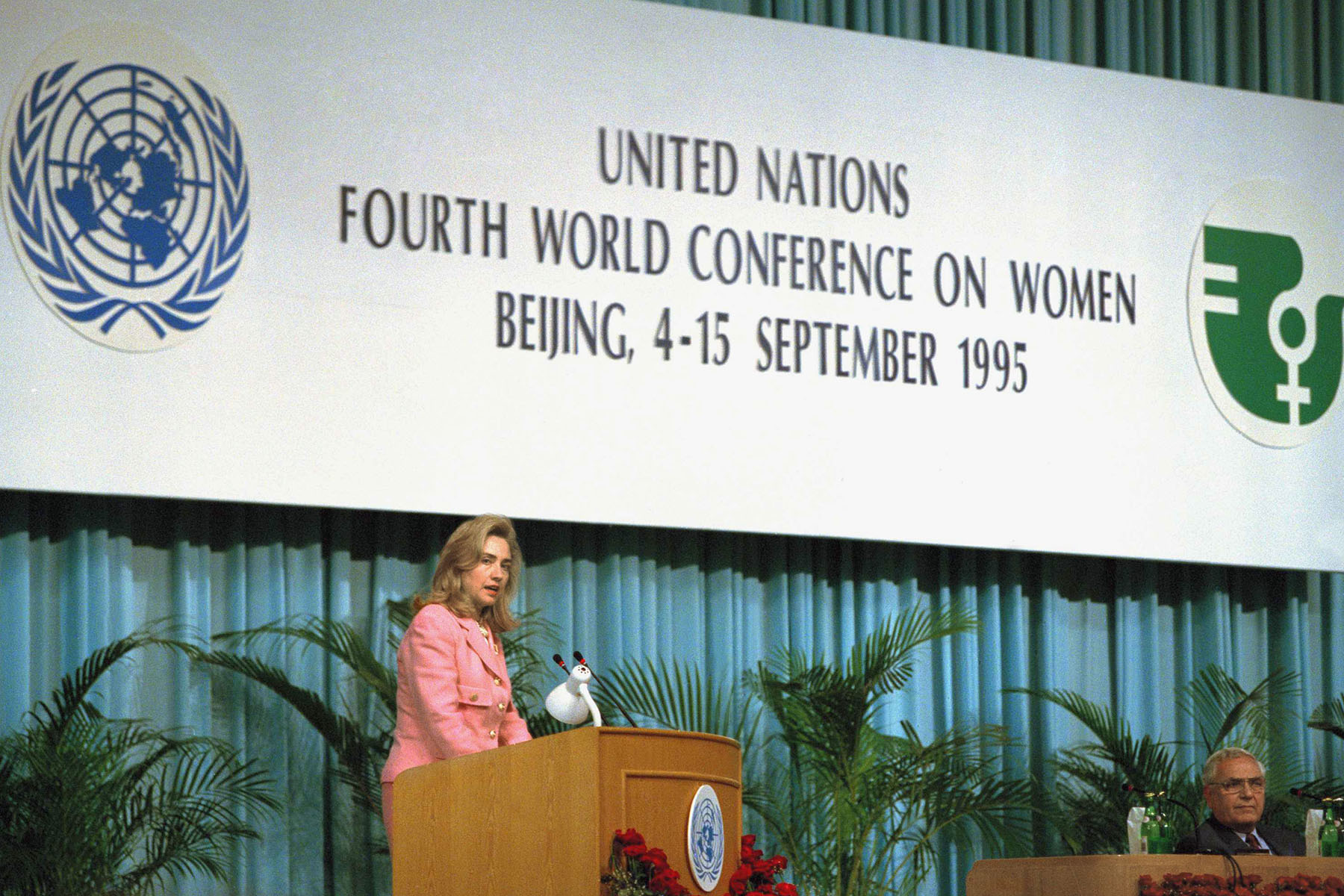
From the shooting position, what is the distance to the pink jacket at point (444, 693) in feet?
16.1

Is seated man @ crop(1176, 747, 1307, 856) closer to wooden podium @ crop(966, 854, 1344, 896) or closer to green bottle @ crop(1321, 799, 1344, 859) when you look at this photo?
green bottle @ crop(1321, 799, 1344, 859)

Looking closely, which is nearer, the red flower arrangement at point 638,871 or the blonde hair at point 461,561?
the red flower arrangement at point 638,871

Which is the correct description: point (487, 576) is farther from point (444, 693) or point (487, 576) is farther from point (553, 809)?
point (553, 809)

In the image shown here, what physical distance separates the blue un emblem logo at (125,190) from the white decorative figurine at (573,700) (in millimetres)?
2278

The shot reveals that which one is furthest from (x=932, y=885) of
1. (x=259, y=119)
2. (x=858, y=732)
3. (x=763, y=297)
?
(x=259, y=119)

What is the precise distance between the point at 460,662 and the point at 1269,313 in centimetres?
419

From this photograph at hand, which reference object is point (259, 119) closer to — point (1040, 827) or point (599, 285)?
point (599, 285)

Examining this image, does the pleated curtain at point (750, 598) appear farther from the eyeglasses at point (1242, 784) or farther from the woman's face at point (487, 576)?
the eyeglasses at point (1242, 784)

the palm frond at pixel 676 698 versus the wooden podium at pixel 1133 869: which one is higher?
the palm frond at pixel 676 698

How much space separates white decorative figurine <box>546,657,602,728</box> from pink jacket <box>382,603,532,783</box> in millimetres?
507

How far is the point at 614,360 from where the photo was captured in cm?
664

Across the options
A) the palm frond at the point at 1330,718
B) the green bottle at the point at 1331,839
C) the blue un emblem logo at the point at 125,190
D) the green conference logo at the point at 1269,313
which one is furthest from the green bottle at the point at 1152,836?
the blue un emblem logo at the point at 125,190

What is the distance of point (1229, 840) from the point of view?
18.9 feet

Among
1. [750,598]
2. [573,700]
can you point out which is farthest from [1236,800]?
[573,700]
